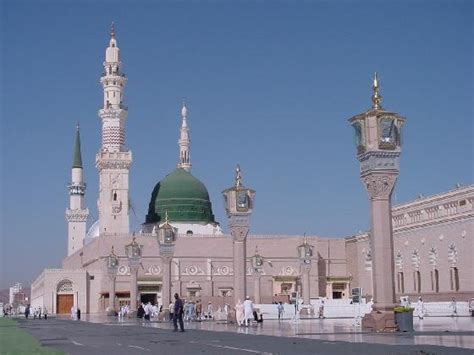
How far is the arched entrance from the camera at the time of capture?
59.6m

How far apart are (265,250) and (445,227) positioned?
20.0 m

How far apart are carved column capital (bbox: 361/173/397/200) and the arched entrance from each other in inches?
1759

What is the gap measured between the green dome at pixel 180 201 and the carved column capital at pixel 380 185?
4777cm

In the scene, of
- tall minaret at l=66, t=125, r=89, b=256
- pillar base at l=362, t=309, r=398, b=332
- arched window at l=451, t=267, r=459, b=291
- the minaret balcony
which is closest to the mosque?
arched window at l=451, t=267, r=459, b=291

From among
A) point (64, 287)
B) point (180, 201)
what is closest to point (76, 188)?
point (180, 201)

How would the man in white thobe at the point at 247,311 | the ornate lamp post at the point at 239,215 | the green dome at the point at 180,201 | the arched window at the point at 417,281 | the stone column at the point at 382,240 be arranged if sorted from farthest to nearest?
the green dome at the point at 180,201
the arched window at the point at 417,281
the ornate lamp post at the point at 239,215
the man in white thobe at the point at 247,311
the stone column at the point at 382,240

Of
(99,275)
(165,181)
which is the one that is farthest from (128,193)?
(99,275)

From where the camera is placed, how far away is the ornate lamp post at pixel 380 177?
17969 millimetres

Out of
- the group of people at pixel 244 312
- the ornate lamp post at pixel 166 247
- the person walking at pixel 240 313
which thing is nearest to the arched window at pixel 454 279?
the ornate lamp post at pixel 166 247

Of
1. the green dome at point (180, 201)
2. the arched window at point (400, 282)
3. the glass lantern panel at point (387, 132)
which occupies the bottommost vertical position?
the arched window at point (400, 282)

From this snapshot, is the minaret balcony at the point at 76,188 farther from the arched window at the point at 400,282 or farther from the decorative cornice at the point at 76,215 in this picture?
the arched window at the point at 400,282

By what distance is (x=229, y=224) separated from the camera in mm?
27156

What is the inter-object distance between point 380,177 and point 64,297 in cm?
4530

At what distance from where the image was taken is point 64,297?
196 feet
